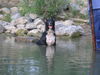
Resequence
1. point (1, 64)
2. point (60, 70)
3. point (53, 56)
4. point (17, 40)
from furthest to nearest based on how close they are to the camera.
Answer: point (17, 40)
point (53, 56)
point (1, 64)
point (60, 70)

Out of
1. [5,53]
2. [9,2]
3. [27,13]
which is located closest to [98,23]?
[5,53]

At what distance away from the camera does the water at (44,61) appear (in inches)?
376

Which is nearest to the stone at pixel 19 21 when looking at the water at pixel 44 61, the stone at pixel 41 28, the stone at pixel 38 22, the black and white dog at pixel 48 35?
the stone at pixel 38 22

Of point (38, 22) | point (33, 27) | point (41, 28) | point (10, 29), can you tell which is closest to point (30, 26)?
point (33, 27)

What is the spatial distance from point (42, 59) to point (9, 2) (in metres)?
30.2

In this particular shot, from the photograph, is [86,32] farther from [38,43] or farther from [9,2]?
[9,2]

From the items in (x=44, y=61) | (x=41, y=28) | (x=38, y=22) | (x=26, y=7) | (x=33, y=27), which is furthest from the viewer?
(x=26, y=7)

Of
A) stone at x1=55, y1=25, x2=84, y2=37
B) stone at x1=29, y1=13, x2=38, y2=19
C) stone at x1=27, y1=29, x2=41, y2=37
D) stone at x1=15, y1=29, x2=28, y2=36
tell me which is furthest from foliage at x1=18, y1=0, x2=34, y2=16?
stone at x1=55, y1=25, x2=84, y2=37

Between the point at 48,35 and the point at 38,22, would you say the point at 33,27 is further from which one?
the point at 48,35

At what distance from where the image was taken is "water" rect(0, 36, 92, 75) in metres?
9.55

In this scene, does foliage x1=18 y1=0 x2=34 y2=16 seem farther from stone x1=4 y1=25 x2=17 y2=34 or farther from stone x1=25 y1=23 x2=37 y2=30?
stone x1=4 y1=25 x2=17 y2=34

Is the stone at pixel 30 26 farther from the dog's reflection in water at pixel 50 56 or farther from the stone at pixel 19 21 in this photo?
the dog's reflection in water at pixel 50 56

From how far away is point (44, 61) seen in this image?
37.0 ft

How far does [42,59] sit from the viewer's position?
1170 cm
